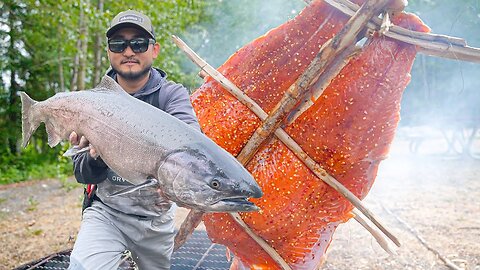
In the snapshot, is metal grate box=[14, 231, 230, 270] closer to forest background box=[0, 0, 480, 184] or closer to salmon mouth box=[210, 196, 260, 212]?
salmon mouth box=[210, 196, 260, 212]

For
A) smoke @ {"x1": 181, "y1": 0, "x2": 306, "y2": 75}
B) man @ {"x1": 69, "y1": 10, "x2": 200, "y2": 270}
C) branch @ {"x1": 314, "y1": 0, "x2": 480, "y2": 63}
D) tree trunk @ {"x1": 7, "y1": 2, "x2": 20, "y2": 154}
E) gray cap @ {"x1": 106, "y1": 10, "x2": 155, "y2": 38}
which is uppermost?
smoke @ {"x1": 181, "y1": 0, "x2": 306, "y2": 75}

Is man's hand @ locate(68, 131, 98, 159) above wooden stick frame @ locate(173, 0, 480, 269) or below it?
below

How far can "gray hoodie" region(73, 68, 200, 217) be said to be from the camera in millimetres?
2984

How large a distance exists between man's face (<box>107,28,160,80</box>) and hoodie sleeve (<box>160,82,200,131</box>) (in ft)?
0.88

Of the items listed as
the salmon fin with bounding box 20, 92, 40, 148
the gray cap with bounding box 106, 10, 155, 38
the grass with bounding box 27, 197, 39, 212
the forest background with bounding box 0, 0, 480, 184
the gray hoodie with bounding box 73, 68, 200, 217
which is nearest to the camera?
the gray hoodie with bounding box 73, 68, 200, 217

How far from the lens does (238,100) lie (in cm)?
382

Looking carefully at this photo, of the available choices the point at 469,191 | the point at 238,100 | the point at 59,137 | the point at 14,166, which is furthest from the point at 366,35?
Result: the point at 14,166

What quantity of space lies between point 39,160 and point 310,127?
62.1ft

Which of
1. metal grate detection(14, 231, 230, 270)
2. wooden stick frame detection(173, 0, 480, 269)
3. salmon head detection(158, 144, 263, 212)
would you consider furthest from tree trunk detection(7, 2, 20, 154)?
salmon head detection(158, 144, 263, 212)

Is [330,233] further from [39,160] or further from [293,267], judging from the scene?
[39,160]

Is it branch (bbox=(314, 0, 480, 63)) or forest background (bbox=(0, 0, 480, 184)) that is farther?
forest background (bbox=(0, 0, 480, 184))

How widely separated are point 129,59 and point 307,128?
5.39ft

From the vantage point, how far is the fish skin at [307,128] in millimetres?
3514

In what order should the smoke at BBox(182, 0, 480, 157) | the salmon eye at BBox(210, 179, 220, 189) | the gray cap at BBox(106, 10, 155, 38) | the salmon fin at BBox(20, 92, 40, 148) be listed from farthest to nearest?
the smoke at BBox(182, 0, 480, 157), the gray cap at BBox(106, 10, 155, 38), the salmon fin at BBox(20, 92, 40, 148), the salmon eye at BBox(210, 179, 220, 189)
